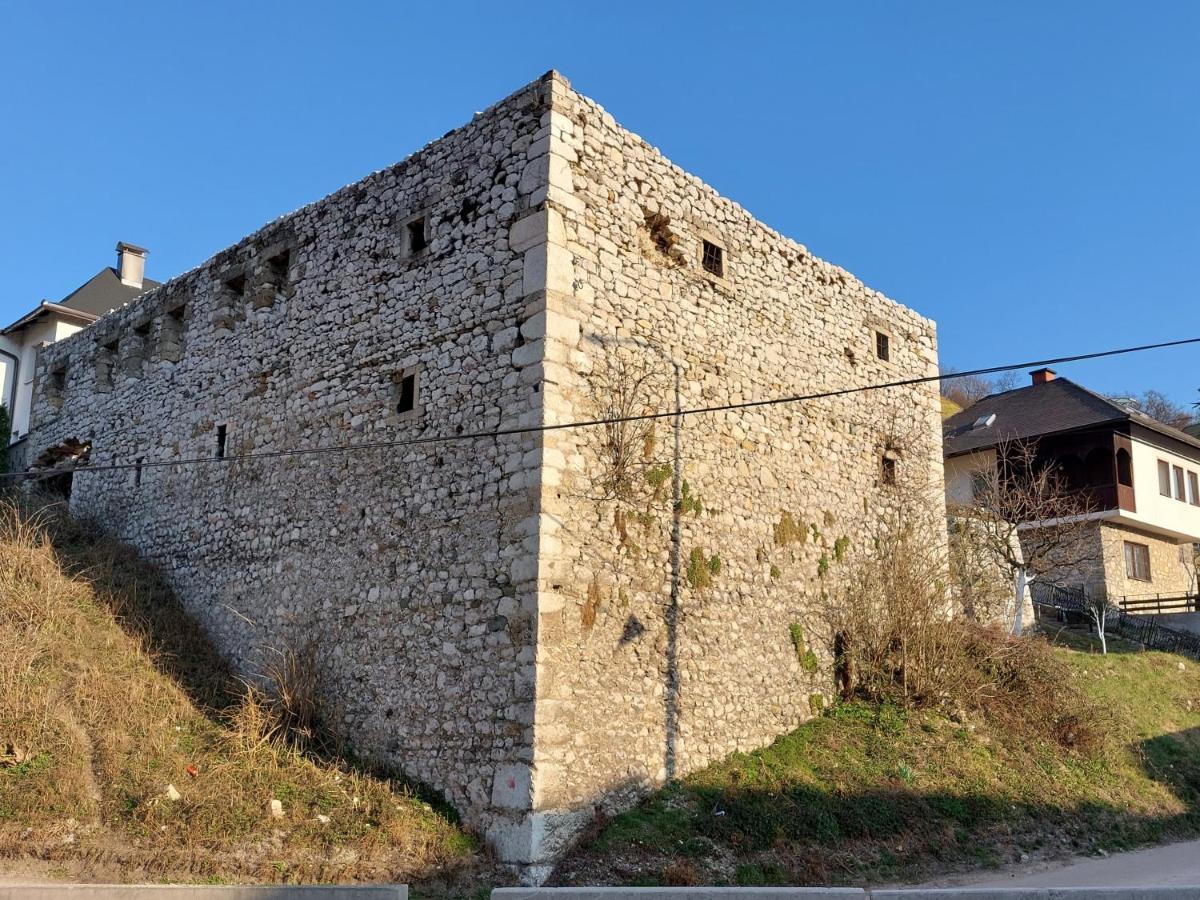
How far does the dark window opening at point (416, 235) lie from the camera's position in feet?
40.2

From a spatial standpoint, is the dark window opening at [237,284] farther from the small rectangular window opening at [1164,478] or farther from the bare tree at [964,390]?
the bare tree at [964,390]

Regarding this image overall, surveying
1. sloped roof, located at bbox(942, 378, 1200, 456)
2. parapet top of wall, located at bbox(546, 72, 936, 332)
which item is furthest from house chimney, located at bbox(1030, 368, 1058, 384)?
parapet top of wall, located at bbox(546, 72, 936, 332)

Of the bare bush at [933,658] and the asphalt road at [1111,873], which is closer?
the asphalt road at [1111,873]

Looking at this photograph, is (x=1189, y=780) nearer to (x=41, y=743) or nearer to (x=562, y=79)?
(x=562, y=79)

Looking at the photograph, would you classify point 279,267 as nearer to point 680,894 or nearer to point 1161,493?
point 680,894

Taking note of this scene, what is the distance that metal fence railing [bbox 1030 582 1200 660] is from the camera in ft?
73.9

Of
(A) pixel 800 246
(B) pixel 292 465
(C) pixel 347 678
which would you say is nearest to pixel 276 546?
(B) pixel 292 465

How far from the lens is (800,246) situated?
48.1ft

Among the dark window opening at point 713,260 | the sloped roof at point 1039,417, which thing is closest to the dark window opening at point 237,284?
the dark window opening at point 713,260

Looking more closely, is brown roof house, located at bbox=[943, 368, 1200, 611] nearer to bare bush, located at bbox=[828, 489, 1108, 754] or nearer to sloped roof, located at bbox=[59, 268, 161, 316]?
bare bush, located at bbox=[828, 489, 1108, 754]

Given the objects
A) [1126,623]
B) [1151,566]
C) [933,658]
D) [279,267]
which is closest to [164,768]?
[279,267]

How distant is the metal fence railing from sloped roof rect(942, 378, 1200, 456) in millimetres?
4423

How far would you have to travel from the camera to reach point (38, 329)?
84.9 ft

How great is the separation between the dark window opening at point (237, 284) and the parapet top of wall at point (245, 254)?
0.29 feet
